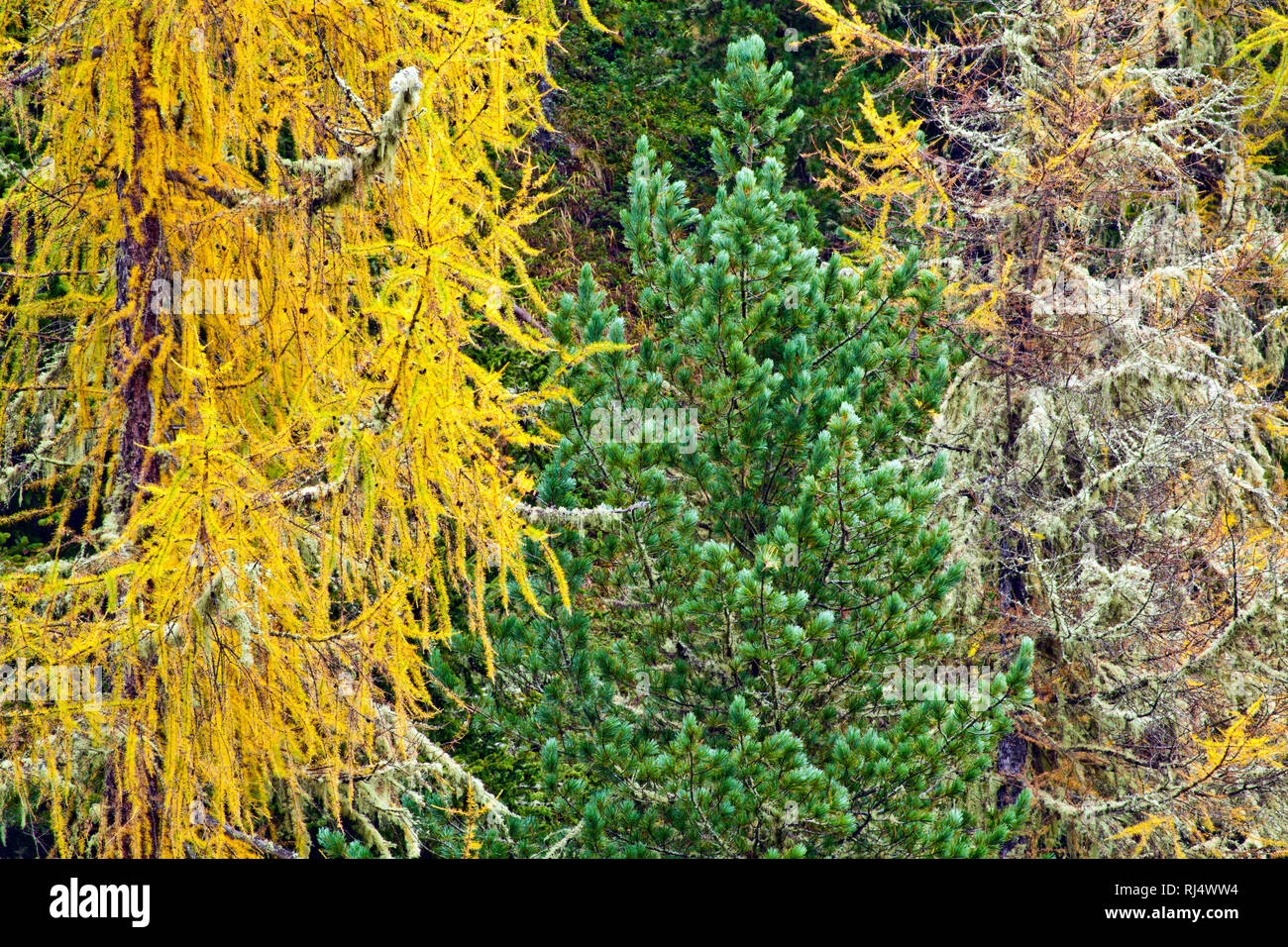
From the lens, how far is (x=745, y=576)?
5777 mm

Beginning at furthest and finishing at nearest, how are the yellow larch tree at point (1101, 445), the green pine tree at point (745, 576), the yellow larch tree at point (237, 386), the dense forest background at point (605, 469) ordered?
the yellow larch tree at point (1101, 445) < the green pine tree at point (745, 576) < the dense forest background at point (605, 469) < the yellow larch tree at point (237, 386)

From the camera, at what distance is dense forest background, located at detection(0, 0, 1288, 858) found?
168 inches

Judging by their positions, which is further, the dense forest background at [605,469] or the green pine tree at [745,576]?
the green pine tree at [745,576]

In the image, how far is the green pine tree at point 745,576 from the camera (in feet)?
19.9

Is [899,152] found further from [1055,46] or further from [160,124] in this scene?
[160,124]

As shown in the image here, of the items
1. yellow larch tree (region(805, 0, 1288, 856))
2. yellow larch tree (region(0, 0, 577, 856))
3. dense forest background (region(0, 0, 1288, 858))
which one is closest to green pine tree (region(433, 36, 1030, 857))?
dense forest background (region(0, 0, 1288, 858))

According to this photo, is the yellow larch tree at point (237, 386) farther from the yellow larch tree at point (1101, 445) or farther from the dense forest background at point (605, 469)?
the yellow larch tree at point (1101, 445)

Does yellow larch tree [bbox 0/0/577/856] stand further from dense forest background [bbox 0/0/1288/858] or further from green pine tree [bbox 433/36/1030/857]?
green pine tree [bbox 433/36/1030/857]

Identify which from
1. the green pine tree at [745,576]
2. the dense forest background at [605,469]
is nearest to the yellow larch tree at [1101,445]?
the dense forest background at [605,469]

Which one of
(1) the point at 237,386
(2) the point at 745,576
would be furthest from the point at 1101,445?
(1) the point at 237,386

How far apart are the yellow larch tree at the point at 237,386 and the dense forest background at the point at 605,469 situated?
0.07 feet

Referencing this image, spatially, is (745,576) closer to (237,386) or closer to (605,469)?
(605,469)

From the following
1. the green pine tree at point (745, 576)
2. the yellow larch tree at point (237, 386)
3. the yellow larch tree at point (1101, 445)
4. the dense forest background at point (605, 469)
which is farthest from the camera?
the yellow larch tree at point (1101, 445)

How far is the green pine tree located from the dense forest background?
0.10 ft
